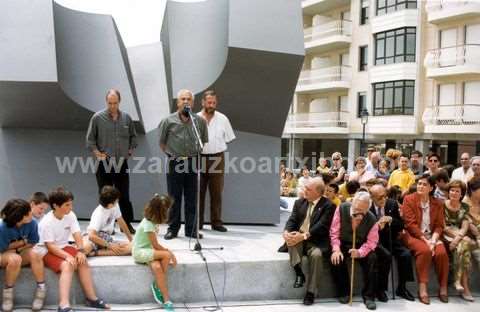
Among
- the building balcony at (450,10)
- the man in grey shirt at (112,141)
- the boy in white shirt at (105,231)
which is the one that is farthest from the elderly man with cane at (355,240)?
the building balcony at (450,10)

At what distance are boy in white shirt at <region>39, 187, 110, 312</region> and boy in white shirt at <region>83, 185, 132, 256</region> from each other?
0.23 m

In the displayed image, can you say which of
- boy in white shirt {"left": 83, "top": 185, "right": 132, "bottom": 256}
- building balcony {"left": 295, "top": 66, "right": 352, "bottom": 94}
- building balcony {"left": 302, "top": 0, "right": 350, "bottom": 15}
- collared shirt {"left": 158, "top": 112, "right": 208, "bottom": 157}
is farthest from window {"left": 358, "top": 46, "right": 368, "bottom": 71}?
boy in white shirt {"left": 83, "top": 185, "right": 132, "bottom": 256}

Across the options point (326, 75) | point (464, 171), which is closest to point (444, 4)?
point (326, 75)

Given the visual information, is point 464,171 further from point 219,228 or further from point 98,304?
point 98,304

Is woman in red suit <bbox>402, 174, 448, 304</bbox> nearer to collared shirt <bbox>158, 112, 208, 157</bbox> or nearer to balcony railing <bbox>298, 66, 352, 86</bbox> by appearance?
collared shirt <bbox>158, 112, 208, 157</bbox>

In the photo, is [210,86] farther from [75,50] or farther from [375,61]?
[375,61]

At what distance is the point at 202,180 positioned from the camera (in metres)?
6.18

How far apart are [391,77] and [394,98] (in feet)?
3.42

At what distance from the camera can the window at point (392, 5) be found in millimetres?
23797

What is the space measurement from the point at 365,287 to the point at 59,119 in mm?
4404

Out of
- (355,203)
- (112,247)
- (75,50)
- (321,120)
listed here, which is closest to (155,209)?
(112,247)

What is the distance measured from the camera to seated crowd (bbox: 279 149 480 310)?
4.90 metres

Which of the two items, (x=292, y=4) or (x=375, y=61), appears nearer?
(x=292, y=4)

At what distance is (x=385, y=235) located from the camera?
5.26 metres
